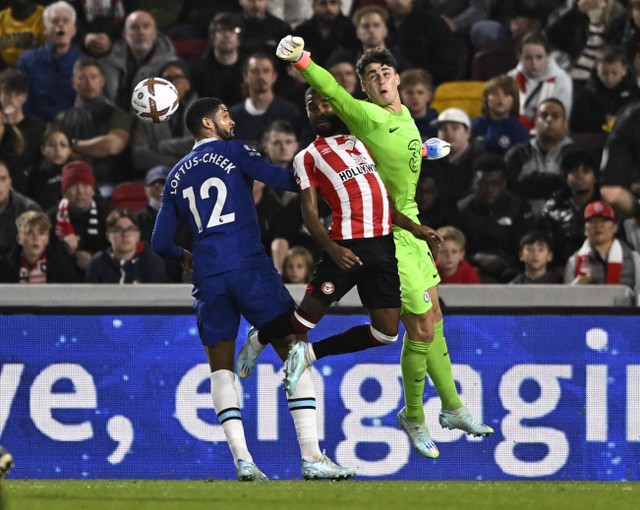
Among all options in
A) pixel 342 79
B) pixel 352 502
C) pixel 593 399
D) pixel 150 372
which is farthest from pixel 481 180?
pixel 352 502

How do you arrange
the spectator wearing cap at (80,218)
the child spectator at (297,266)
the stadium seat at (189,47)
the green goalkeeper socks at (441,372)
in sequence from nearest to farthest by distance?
the green goalkeeper socks at (441,372), the child spectator at (297,266), the spectator wearing cap at (80,218), the stadium seat at (189,47)

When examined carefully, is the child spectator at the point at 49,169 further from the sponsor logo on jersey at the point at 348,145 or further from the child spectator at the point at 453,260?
the sponsor logo on jersey at the point at 348,145

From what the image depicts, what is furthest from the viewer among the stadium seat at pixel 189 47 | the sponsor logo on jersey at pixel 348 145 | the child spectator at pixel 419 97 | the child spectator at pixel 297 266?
the stadium seat at pixel 189 47

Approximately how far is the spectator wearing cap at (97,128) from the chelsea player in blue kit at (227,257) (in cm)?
455

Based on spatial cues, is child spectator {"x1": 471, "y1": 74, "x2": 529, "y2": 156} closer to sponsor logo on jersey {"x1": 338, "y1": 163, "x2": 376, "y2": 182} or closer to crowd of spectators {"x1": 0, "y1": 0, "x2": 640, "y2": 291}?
crowd of spectators {"x1": 0, "y1": 0, "x2": 640, "y2": 291}

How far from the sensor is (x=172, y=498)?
7.89 m

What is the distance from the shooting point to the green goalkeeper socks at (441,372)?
899 centimetres

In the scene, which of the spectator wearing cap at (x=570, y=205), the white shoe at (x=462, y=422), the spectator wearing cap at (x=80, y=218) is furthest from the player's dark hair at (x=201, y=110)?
the spectator wearing cap at (x=570, y=205)

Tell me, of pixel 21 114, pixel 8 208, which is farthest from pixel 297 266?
pixel 21 114

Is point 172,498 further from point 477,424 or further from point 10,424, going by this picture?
point 10,424

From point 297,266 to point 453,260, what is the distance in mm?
1208

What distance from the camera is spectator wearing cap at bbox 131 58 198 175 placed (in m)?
13.0

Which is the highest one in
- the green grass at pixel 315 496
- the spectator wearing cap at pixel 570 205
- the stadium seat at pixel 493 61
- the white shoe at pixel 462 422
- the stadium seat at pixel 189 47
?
the stadium seat at pixel 189 47

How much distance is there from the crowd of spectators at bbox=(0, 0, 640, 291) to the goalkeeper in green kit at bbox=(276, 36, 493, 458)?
2439mm
